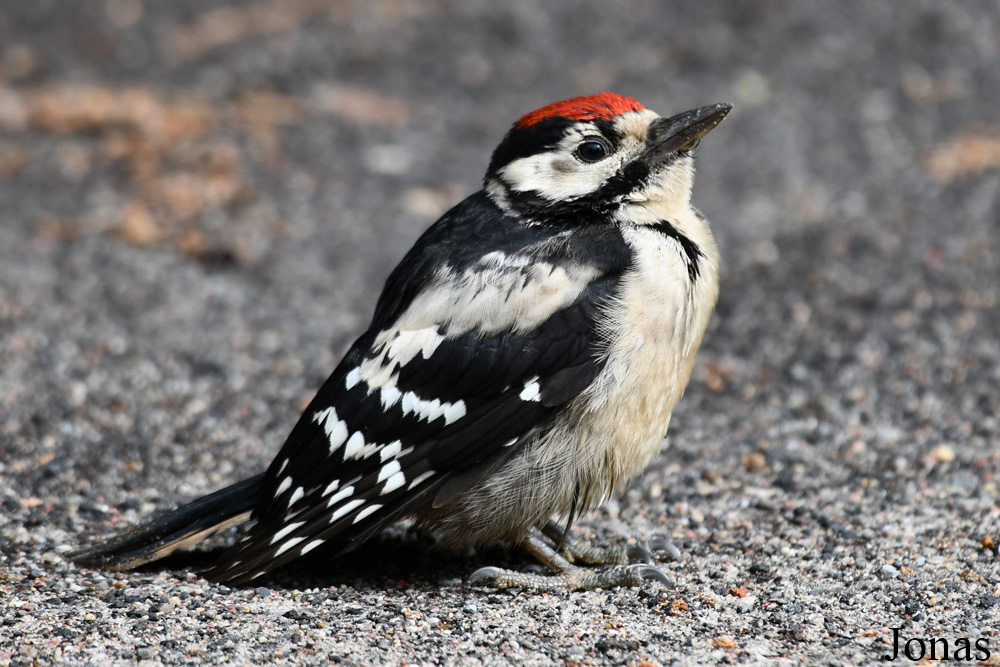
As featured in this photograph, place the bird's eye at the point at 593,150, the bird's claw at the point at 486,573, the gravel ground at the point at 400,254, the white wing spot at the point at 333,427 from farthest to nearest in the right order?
the bird's eye at the point at 593,150
the bird's claw at the point at 486,573
the white wing spot at the point at 333,427
the gravel ground at the point at 400,254

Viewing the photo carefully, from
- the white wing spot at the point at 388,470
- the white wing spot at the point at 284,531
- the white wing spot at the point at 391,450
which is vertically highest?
the white wing spot at the point at 391,450

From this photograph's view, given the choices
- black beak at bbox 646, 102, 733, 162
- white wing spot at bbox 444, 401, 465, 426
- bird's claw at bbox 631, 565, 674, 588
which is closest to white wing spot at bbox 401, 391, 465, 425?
white wing spot at bbox 444, 401, 465, 426

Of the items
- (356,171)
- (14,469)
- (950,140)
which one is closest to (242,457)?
(14,469)

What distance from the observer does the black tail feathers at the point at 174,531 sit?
365 centimetres

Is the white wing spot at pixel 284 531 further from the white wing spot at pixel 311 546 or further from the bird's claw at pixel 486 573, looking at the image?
the bird's claw at pixel 486 573

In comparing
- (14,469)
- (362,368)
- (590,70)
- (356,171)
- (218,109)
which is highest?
(590,70)

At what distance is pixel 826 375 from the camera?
17.7 ft

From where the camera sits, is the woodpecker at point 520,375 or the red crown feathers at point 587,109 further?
the red crown feathers at point 587,109

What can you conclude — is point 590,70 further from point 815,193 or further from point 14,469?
point 14,469

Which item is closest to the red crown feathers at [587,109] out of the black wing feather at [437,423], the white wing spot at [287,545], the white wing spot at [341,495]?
the black wing feather at [437,423]

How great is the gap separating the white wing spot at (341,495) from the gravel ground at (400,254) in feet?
1.00

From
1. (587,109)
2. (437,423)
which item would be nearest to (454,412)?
(437,423)

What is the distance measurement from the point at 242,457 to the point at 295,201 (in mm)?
3148

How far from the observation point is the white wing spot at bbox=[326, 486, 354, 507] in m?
A: 3.48
